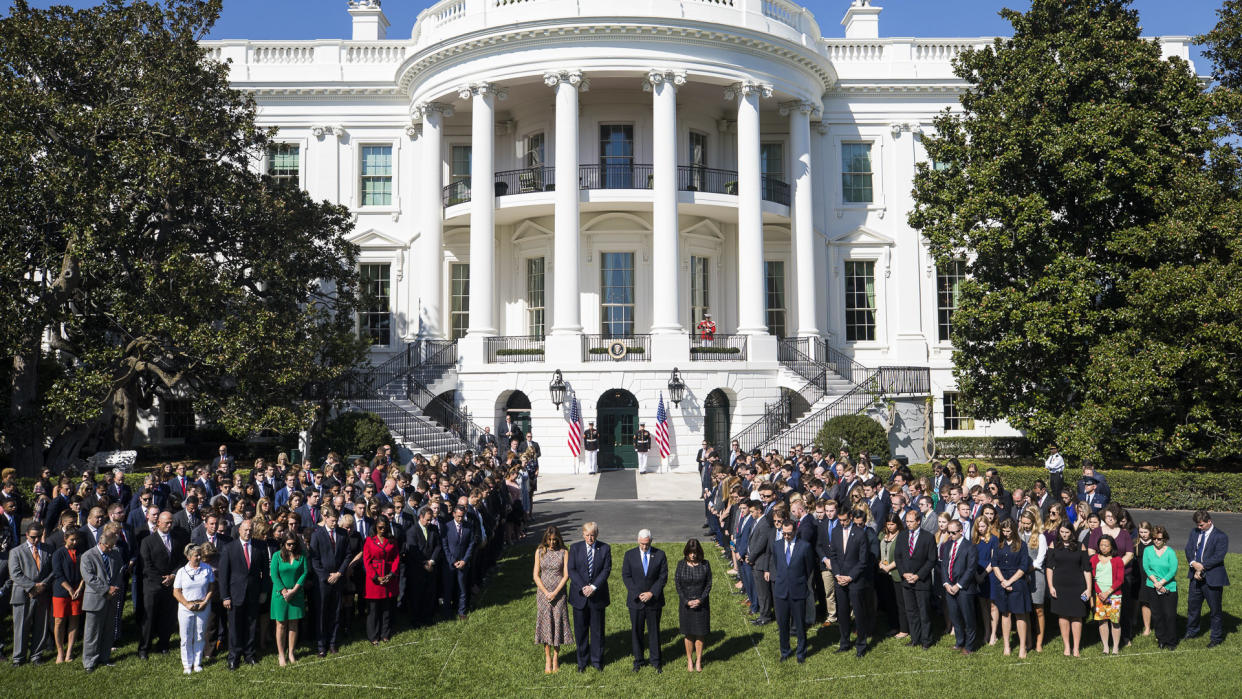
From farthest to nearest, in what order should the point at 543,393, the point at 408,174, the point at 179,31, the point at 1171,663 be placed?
1. the point at 408,174
2. the point at 543,393
3. the point at 179,31
4. the point at 1171,663

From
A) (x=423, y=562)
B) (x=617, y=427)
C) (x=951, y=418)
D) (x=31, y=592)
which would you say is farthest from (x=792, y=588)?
(x=951, y=418)

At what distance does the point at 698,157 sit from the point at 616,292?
5813 millimetres

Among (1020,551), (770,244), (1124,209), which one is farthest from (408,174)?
(1020,551)

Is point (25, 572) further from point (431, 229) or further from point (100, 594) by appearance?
point (431, 229)

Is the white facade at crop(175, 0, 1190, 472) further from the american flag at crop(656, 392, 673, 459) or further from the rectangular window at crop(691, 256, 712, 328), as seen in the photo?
the american flag at crop(656, 392, 673, 459)

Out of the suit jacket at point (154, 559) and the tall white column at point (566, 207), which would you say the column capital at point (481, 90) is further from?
the suit jacket at point (154, 559)

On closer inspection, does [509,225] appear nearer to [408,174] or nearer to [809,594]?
[408,174]

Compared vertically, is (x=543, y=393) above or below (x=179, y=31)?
below

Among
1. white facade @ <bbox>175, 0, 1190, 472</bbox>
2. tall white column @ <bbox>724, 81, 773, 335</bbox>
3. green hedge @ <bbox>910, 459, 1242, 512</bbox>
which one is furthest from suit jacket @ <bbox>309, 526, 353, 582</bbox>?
tall white column @ <bbox>724, 81, 773, 335</bbox>

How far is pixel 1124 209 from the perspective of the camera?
2277 centimetres

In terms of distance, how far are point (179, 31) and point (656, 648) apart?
20254 millimetres

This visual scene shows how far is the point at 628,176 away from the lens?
31.9 meters

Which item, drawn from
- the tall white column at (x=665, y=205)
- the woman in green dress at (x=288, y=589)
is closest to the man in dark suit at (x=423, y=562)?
the woman in green dress at (x=288, y=589)

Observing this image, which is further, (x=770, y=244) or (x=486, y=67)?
(x=770, y=244)
